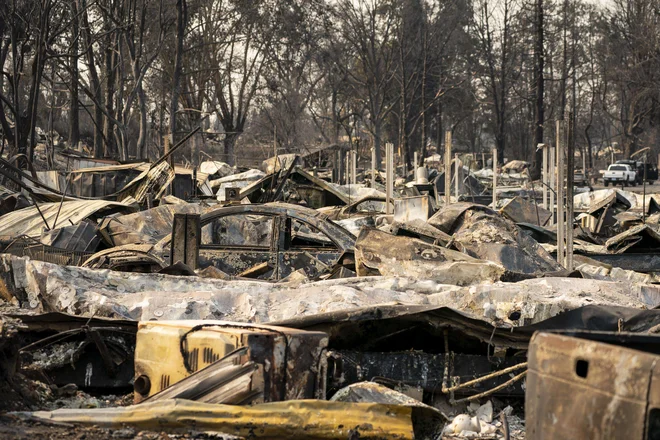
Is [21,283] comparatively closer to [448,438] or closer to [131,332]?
[131,332]

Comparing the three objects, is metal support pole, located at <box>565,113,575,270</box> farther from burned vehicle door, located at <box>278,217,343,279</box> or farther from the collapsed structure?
burned vehicle door, located at <box>278,217,343,279</box>

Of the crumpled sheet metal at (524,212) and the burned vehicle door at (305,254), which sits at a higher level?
the crumpled sheet metal at (524,212)

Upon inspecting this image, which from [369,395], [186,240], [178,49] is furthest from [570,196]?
[178,49]

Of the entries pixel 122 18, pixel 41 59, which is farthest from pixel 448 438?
pixel 122 18

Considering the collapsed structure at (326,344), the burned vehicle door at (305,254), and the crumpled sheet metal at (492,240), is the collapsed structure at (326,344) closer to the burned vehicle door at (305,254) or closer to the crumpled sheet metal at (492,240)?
the burned vehicle door at (305,254)

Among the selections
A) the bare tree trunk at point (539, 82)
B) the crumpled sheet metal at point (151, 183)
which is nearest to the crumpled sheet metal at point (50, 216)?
the crumpled sheet metal at point (151, 183)

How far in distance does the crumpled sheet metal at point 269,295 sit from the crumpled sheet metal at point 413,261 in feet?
2.51

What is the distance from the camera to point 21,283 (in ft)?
24.3

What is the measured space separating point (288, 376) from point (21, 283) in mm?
3306

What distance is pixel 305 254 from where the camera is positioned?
10484 millimetres

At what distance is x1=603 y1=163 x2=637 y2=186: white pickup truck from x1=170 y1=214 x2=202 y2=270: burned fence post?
4199 centimetres

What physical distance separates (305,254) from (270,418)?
19.2ft

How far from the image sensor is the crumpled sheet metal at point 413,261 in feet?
27.0

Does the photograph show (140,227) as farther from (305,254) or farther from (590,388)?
(590,388)
